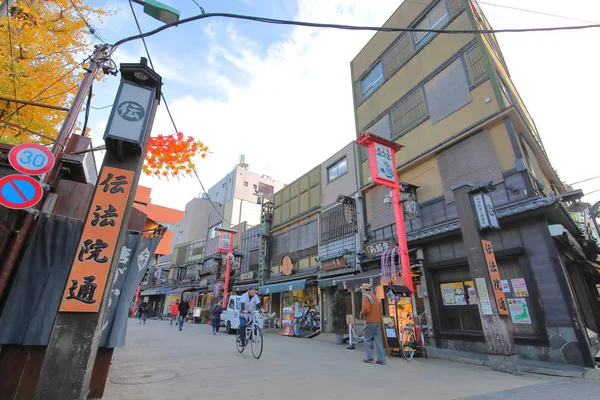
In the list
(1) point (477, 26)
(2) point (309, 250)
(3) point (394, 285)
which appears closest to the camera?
(3) point (394, 285)

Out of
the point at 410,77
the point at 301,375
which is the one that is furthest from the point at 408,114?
the point at 301,375

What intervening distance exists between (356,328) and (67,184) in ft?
42.8

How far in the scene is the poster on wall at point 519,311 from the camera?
27.9 feet

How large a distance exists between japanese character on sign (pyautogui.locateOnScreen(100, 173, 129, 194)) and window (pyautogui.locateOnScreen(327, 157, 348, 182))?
1437cm

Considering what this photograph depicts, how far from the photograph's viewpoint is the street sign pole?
3.54 metres

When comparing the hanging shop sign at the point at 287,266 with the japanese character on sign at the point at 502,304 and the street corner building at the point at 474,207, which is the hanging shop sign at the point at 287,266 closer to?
the street corner building at the point at 474,207

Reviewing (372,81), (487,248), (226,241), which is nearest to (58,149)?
(487,248)

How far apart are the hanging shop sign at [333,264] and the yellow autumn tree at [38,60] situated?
41.7 feet

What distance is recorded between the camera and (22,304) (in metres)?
3.79

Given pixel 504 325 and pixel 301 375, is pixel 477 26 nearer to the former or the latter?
pixel 504 325

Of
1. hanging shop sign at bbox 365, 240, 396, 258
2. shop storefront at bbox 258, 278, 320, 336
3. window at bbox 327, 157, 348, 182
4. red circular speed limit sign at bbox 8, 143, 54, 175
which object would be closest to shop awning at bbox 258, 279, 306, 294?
shop storefront at bbox 258, 278, 320, 336

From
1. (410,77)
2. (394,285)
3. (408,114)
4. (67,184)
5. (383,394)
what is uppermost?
(410,77)

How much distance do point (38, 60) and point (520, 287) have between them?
15.1m

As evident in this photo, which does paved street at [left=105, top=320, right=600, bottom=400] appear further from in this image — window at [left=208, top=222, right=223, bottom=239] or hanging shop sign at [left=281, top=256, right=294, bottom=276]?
window at [left=208, top=222, right=223, bottom=239]
